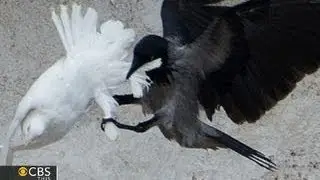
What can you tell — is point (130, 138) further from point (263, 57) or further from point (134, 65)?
point (263, 57)

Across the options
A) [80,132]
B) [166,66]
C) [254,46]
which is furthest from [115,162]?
[254,46]

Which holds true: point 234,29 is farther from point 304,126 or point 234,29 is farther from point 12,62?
point 12,62

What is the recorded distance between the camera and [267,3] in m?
1.58

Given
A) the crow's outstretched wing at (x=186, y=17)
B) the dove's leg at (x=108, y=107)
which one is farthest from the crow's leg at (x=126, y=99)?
the crow's outstretched wing at (x=186, y=17)

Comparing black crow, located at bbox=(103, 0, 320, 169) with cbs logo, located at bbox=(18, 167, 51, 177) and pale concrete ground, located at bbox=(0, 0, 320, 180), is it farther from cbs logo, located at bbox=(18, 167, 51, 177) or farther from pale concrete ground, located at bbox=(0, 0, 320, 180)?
cbs logo, located at bbox=(18, 167, 51, 177)

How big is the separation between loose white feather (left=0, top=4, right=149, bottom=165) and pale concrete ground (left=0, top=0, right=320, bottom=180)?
0.12 feet

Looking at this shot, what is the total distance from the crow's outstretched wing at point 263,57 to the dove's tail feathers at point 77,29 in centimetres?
19

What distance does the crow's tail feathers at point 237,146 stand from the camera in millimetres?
1684

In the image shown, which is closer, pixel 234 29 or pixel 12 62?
pixel 234 29

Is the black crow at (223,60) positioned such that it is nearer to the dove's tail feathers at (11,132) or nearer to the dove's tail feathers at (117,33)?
the dove's tail feathers at (117,33)

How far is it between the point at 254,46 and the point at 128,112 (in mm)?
222

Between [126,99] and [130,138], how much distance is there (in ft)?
0.23

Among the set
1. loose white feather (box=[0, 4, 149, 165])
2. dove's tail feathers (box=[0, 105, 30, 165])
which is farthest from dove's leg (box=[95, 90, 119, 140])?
dove's tail feathers (box=[0, 105, 30, 165])

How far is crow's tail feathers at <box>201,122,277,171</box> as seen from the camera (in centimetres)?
168
